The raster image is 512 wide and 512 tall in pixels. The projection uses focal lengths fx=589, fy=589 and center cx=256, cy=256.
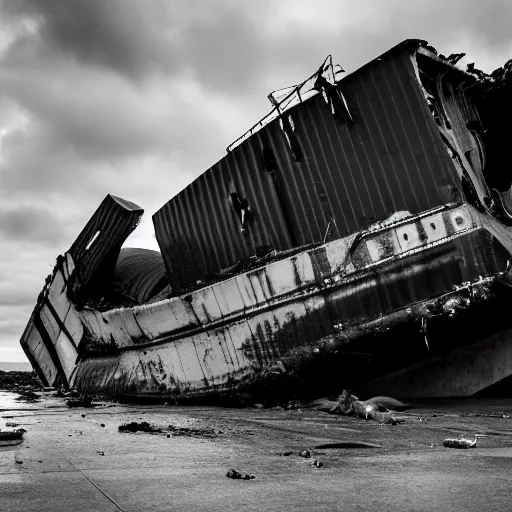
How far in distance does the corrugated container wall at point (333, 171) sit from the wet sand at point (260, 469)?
8.48ft

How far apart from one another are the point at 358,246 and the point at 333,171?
96 centimetres

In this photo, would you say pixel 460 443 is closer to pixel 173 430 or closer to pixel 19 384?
pixel 173 430

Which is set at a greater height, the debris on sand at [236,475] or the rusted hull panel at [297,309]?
the rusted hull panel at [297,309]

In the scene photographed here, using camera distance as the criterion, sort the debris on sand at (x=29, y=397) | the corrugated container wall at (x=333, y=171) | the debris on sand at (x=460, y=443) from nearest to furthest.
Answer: the debris on sand at (x=460, y=443), the corrugated container wall at (x=333, y=171), the debris on sand at (x=29, y=397)

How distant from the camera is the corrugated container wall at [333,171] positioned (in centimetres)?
600

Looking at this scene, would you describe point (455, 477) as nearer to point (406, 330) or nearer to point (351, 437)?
point (351, 437)

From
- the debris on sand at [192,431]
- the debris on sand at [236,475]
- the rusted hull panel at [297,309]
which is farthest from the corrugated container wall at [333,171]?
the debris on sand at [236,475]

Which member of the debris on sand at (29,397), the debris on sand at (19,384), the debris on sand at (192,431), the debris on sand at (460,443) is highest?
the debris on sand at (19,384)

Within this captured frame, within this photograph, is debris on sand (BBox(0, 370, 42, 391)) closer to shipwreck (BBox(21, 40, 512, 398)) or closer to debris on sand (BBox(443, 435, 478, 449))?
shipwreck (BBox(21, 40, 512, 398))

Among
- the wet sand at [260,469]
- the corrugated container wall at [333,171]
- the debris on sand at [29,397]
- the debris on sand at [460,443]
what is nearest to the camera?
the wet sand at [260,469]

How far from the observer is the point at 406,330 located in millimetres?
5984

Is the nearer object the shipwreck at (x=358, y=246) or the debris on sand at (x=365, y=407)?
the debris on sand at (x=365, y=407)

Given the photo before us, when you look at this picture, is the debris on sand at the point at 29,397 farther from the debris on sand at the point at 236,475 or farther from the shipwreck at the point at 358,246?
the debris on sand at the point at 236,475

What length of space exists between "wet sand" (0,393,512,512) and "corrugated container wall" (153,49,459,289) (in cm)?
259
